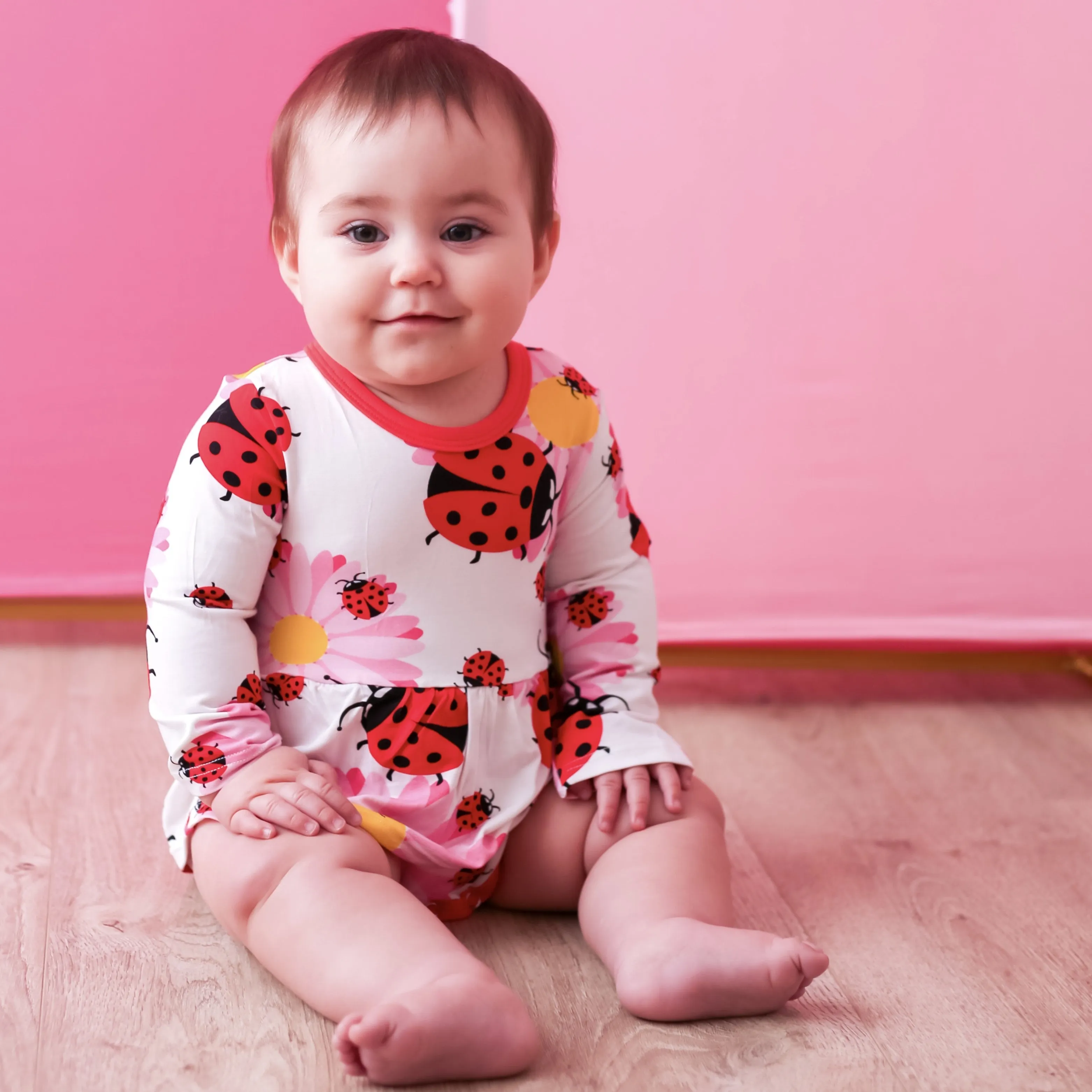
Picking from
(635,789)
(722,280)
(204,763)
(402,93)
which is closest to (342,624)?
(204,763)

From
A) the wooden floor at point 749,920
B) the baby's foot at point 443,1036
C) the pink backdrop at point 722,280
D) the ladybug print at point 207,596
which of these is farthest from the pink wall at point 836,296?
the baby's foot at point 443,1036

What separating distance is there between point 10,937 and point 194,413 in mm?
633

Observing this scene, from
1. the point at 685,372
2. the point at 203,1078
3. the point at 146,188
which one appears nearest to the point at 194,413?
the point at 146,188

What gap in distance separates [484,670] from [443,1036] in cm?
27

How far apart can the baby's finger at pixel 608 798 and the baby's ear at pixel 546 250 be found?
0.32 meters

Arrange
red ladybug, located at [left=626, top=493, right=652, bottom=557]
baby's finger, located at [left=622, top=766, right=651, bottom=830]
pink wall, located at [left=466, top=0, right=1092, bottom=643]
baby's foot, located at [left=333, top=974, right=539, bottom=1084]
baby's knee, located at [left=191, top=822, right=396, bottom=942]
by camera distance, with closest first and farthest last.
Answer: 1. baby's foot, located at [left=333, top=974, right=539, bottom=1084]
2. baby's knee, located at [left=191, top=822, right=396, bottom=942]
3. baby's finger, located at [left=622, top=766, right=651, bottom=830]
4. red ladybug, located at [left=626, top=493, right=652, bottom=557]
5. pink wall, located at [left=466, top=0, right=1092, bottom=643]

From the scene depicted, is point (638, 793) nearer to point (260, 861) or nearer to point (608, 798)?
point (608, 798)

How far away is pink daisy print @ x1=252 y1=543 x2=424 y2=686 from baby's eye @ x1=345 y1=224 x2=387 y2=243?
19cm

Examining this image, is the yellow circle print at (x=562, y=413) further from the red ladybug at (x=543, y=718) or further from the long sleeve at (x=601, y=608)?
the red ladybug at (x=543, y=718)

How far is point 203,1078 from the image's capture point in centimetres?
68

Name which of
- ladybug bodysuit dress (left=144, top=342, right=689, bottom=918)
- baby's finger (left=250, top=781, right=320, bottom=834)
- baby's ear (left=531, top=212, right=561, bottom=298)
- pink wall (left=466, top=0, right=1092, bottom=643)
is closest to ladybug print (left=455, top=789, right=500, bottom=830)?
ladybug bodysuit dress (left=144, top=342, right=689, bottom=918)

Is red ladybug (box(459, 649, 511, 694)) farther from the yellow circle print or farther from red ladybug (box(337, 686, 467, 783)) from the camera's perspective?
the yellow circle print

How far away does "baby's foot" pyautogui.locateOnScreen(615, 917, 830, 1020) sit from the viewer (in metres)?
0.73

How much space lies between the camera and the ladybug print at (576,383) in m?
0.93
